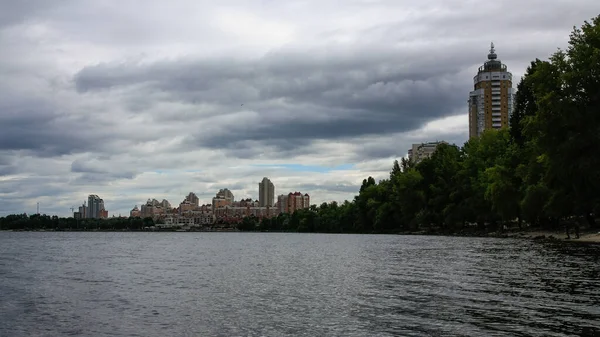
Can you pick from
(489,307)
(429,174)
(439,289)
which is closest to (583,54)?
(439,289)

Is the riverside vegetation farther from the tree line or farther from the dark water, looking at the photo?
the dark water

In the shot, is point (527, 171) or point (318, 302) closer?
point (318, 302)

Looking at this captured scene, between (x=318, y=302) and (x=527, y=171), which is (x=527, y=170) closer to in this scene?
(x=527, y=171)

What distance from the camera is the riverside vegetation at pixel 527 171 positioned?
203 feet

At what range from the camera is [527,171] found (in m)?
82.0

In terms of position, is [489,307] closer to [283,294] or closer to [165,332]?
[283,294]

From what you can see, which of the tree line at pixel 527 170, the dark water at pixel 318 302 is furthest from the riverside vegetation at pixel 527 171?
the dark water at pixel 318 302

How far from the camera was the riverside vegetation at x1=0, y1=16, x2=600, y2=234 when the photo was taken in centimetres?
6178

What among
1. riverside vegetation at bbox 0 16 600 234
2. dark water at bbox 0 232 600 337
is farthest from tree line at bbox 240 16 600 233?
dark water at bbox 0 232 600 337

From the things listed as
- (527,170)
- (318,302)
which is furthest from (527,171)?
(318,302)

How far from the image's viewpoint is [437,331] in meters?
18.9

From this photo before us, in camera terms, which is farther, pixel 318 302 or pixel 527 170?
pixel 527 170

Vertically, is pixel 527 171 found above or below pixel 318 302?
above

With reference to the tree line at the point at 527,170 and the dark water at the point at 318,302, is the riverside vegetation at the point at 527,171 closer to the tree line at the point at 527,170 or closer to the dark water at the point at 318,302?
the tree line at the point at 527,170
